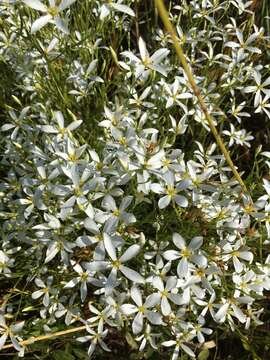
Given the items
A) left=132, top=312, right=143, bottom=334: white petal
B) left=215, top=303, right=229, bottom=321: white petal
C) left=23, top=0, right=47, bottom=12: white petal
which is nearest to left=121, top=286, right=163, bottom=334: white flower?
left=132, top=312, right=143, bottom=334: white petal

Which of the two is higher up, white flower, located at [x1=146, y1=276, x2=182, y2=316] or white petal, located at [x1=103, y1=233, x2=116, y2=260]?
white petal, located at [x1=103, y1=233, x2=116, y2=260]

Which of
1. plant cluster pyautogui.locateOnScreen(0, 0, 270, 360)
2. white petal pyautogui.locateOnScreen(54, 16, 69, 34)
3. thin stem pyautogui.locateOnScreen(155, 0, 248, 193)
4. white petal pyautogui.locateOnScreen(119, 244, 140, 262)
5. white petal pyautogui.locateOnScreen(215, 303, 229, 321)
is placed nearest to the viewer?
thin stem pyautogui.locateOnScreen(155, 0, 248, 193)

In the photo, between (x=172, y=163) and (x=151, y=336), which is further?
(x=151, y=336)

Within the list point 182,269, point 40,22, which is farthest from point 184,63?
point 182,269

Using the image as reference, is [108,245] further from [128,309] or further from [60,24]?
[60,24]

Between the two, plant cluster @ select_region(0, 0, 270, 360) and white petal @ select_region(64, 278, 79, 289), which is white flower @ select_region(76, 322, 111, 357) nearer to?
plant cluster @ select_region(0, 0, 270, 360)

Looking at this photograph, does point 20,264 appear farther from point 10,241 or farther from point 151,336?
point 151,336

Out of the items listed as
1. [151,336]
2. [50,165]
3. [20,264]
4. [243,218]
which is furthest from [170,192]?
[20,264]

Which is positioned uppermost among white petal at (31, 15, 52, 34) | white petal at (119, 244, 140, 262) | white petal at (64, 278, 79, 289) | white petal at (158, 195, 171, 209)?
white petal at (31, 15, 52, 34)

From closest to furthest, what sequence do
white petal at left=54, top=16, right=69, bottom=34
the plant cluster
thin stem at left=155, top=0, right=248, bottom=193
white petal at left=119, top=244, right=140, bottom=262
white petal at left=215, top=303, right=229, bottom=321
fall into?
thin stem at left=155, top=0, right=248, bottom=193, white petal at left=54, top=16, right=69, bottom=34, white petal at left=119, top=244, right=140, bottom=262, the plant cluster, white petal at left=215, top=303, right=229, bottom=321
